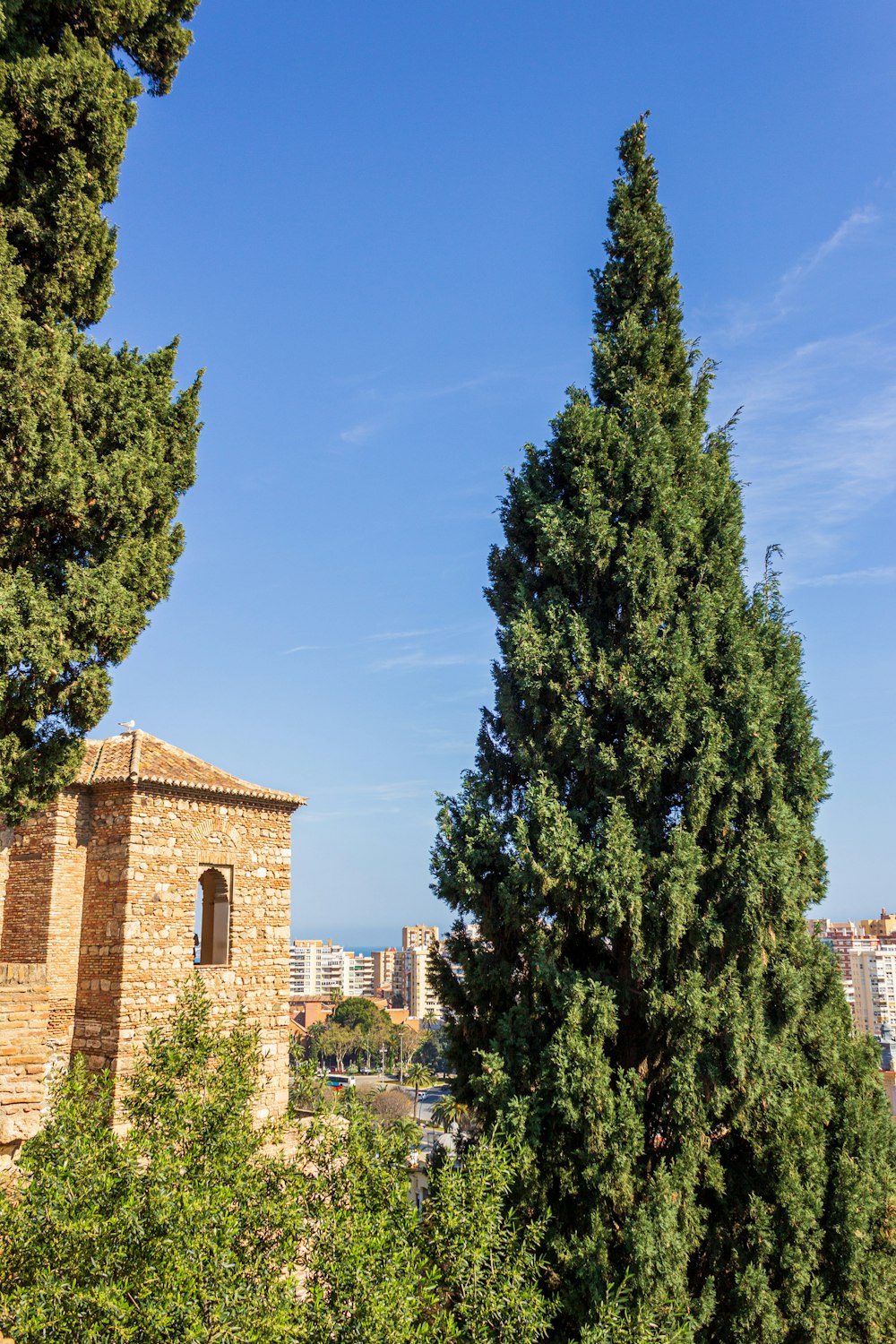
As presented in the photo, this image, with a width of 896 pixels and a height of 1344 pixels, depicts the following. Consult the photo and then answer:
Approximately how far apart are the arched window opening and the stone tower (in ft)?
0.08

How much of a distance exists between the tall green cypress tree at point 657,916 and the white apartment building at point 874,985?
124878mm

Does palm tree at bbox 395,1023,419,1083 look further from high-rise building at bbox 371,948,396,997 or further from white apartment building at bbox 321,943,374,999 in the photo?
white apartment building at bbox 321,943,374,999

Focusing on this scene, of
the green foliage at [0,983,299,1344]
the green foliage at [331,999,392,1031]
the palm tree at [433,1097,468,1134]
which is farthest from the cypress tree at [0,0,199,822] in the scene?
the green foliage at [331,999,392,1031]

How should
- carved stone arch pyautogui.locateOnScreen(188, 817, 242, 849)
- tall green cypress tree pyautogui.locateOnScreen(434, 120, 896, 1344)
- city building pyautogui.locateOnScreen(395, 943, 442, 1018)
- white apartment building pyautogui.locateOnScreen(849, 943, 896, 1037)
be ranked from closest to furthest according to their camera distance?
tall green cypress tree pyautogui.locateOnScreen(434, 120, 896, 1344)
carved stone arch pyautogui.locateOnScreen(188, 817, 242, 849)
city building pyautogui.locateOnScreen(395, 943, 442, 1018)
white apartment building pyautogui.locateOnScreen(849, 943, 896, 1037)

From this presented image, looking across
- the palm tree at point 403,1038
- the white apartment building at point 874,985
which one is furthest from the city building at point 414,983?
the white apartment building at point 874,985

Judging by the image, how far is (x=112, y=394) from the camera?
770 centimetres

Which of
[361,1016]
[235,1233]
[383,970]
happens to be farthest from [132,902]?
[383,970]

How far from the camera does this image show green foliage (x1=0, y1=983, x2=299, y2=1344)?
4.35 meters

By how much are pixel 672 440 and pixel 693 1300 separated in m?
7.43

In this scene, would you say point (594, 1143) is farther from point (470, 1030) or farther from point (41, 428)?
point (41, 428)

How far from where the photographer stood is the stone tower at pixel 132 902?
10680mm

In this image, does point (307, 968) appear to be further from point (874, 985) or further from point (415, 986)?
point (874, 985)

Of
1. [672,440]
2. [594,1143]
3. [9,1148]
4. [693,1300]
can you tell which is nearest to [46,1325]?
[9,1148]

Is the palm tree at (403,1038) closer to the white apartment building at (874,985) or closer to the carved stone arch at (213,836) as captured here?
the white apartment building at (874,985)
